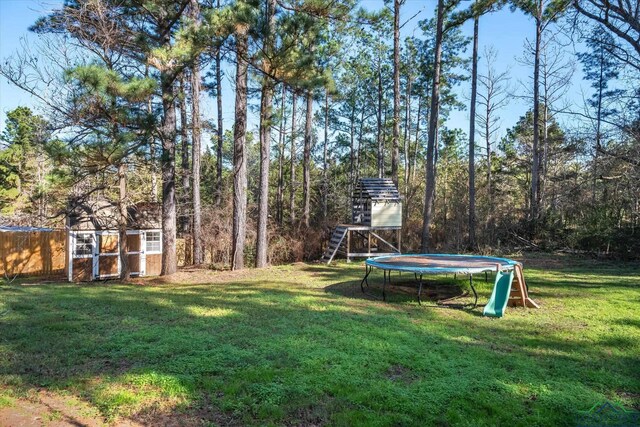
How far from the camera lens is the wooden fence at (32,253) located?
600 inches

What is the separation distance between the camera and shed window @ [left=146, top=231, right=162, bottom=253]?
15974 millimetres

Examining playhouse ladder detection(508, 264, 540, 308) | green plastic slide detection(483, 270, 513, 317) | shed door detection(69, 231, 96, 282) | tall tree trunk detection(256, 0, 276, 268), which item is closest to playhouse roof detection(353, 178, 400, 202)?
tall tree trunk detection(256, 0, 276, 268)

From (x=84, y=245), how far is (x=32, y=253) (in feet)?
10.5

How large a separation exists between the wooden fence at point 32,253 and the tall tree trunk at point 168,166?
6.25 meters

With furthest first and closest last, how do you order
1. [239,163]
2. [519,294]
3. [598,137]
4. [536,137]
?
[536,137], [239,163], [598,137], [519,294]

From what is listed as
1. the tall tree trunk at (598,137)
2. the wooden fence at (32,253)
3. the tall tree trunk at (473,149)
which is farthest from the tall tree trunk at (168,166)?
the tall tree trunk at (473,149)

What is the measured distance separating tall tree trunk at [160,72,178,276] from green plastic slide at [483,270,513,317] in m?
7.84

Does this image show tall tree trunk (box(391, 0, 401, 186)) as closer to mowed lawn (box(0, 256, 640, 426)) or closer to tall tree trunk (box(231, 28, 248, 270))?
tall tree trunk (box(231, 28, 248, 270))

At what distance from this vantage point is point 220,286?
973 centimetres

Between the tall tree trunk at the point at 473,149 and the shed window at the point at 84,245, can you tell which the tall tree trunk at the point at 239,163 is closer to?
the shed window at the point at 84,245

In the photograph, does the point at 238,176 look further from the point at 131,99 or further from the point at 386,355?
the point at 386,355

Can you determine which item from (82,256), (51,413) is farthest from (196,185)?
(51,413)

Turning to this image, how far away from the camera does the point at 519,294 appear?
7.74 m

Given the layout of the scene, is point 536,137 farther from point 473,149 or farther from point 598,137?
point 598,137
